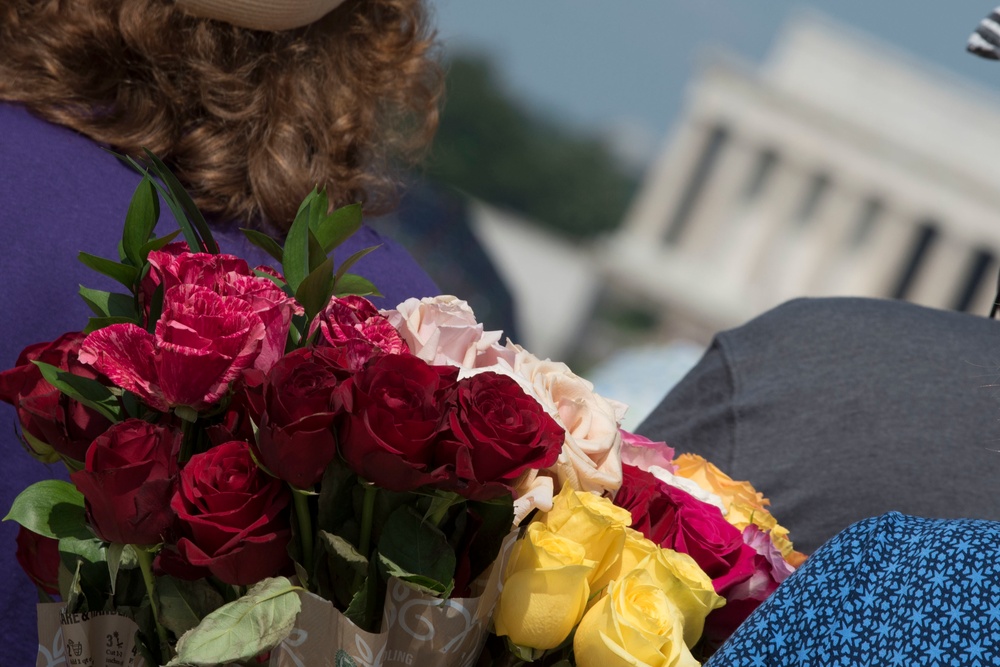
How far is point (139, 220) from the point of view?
2.37 ft

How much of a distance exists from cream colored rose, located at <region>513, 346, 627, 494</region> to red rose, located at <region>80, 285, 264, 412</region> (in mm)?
185

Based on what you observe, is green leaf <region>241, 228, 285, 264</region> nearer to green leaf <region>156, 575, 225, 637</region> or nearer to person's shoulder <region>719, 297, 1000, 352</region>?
green leaf <region>156, 575, 225, 637</region>

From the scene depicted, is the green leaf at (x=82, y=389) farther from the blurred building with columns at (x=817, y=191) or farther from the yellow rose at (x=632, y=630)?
the blurred building with columns at (x=817, y=191)

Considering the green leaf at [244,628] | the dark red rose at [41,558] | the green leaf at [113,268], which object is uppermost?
the green leaf at [113,268]

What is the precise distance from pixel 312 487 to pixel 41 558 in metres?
0.21

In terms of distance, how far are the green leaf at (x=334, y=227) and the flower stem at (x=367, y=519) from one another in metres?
0.18

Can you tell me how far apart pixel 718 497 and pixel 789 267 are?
30.2 meters

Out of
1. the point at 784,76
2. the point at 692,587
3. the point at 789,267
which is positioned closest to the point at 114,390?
the point at 692,587

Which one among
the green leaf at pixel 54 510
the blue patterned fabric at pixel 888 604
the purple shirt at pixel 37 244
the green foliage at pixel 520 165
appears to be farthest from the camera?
the green foliage at pixel 520 165

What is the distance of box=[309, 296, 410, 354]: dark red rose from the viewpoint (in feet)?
2.23

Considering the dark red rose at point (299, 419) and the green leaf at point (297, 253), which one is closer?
the dark red rose at point (299, 419)

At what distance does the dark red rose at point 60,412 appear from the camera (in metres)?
0.67

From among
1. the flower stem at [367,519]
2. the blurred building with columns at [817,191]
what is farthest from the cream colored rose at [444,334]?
the blurred building with columns at [817,191]

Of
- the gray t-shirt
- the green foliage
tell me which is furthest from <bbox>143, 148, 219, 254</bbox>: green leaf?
the green foliage
